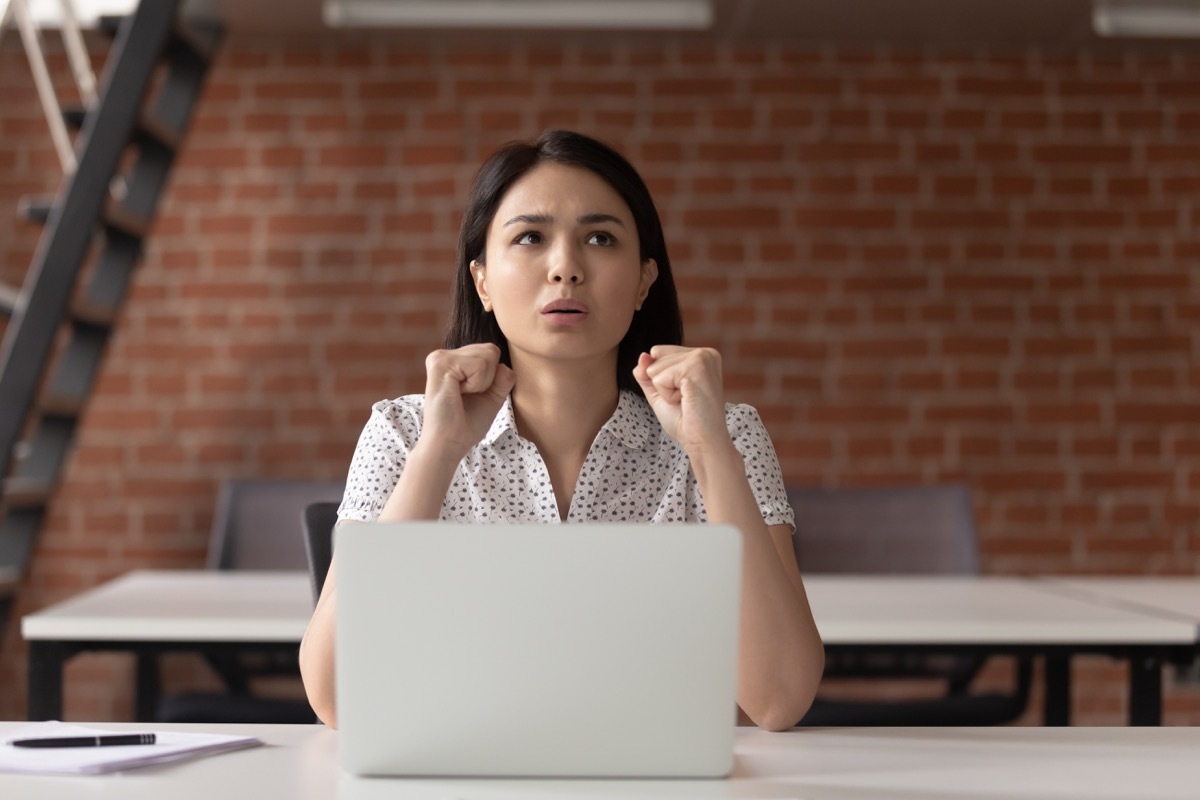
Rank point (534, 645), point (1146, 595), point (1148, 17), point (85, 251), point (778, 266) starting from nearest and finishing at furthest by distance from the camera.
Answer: point (534, 645)
point (1146, 595)
point (85, 251)
point (1148, 17)
point (778, 266)

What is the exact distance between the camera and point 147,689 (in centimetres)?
284

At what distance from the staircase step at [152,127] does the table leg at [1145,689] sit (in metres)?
2.54

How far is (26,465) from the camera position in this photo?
3.17 metres

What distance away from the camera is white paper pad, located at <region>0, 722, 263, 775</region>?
1088 mm

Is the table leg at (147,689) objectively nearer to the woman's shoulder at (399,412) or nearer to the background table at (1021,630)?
the woman's shoulder at (399,412)

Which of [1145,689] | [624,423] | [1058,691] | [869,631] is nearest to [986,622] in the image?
[869,631]

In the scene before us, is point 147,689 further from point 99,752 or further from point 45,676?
point 99,752

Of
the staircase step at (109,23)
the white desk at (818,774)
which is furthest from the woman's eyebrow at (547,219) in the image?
the staircase step at (109,23)

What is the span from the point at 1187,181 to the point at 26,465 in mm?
3475

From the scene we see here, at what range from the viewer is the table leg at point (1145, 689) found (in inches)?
88.5

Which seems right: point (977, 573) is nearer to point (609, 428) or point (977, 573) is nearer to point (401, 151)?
point (609, 428)

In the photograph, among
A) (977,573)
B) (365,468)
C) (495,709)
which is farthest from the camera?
(977,573)

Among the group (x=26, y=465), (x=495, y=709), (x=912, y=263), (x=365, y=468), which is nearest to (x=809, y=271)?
(x=912, y=263)

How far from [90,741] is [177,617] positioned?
1.05 meters
